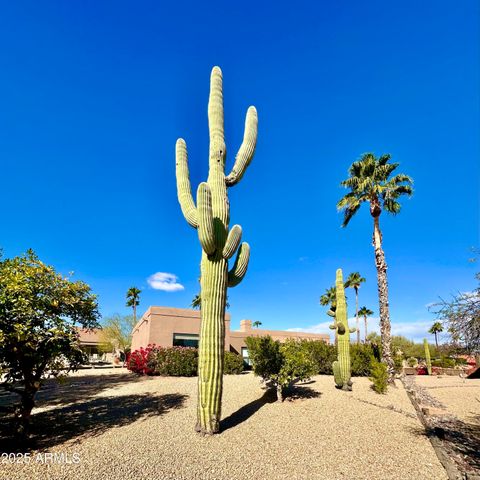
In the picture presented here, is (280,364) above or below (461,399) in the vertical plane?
above

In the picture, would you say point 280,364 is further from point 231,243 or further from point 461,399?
point 461,399

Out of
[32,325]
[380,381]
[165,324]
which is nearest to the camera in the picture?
[32,325]

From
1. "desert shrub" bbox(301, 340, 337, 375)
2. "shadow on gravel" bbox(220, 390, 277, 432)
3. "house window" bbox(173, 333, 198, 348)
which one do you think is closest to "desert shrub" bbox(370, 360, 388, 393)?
"shadow on gravel" bbox(220, 390, 277, 432)

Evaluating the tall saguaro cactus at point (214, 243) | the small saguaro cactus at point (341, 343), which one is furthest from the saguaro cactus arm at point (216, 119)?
the small saguaro cactus at point (341, 343)

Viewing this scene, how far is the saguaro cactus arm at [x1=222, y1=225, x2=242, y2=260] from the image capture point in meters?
7.01

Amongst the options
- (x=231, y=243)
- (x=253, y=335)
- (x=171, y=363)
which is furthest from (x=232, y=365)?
(x=231, y=243)

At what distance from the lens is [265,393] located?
1096cm

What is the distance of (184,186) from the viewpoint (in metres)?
7.77

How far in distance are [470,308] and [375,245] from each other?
9336 mm

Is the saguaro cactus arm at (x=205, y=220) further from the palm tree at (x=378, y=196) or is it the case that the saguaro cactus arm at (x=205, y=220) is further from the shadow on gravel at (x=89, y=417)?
the palm tree at (x=378, y=196)

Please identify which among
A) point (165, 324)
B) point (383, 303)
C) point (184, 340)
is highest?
point (383, 303)

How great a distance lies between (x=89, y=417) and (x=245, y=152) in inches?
303

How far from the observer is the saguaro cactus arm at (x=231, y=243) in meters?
7.01

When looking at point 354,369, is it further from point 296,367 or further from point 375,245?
point 296,367
